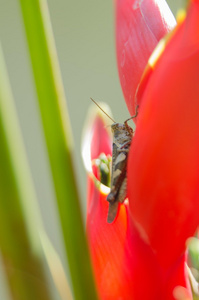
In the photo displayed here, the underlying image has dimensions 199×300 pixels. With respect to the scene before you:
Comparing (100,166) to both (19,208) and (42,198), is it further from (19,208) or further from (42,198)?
(42,198)

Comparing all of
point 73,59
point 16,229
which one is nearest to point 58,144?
point 16,229

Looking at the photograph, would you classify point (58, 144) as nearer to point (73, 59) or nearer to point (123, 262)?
point (123, 262)

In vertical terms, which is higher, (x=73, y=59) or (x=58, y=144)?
(x=73, y=59)

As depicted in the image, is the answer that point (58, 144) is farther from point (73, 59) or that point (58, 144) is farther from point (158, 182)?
point (73, 59)

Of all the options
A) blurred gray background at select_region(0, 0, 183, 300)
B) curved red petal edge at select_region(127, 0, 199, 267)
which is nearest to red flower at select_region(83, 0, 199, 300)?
curved red petal edge at select_region(127, 0, 199, 267)

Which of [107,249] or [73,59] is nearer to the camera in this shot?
[107,249]

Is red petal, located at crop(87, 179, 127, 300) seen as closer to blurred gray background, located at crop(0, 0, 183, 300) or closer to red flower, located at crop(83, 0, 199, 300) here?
red flower, located at crop(83, 0, 199, 300)

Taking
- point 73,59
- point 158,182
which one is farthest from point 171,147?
point 73,59
